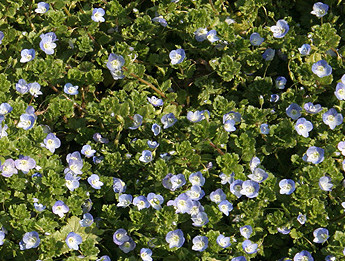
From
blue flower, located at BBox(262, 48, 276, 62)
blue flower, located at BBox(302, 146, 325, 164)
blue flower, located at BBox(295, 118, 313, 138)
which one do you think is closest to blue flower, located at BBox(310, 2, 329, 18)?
blue flower, located at BBox(262, 48, 276, 62)

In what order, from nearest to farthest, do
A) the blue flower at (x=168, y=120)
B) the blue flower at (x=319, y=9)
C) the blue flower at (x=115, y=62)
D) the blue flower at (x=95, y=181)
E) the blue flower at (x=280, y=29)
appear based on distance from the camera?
the blue flower at (x=95, y=181)
the blue flower at (x=168, y=120)
the blue flower at (x=115, y=62)
the blue flower at (x=280, y=29)
the blue flower at (x=319, y=9)

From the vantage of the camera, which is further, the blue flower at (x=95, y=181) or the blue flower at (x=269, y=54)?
the blue flower at (x=269, y=54)

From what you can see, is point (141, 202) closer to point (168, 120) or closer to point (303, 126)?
point (168, 120)

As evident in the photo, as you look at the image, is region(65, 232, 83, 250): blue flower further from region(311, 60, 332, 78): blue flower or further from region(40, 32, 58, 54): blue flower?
region(311, 60, 332, 78): blue flower

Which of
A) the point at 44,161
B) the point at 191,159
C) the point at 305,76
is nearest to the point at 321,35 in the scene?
the point at 305,76

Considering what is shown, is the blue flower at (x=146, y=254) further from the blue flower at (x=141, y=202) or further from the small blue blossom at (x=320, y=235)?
the small blue blossom at (x=320, y=235)

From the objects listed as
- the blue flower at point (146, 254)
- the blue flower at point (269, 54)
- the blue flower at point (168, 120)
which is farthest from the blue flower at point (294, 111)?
the blue flower at point (146, 254)

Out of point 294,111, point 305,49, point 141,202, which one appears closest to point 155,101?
point 141,202
